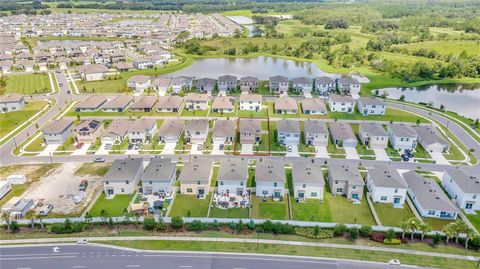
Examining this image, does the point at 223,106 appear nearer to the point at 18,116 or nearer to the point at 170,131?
the point at 170,131

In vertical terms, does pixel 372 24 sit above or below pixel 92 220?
above

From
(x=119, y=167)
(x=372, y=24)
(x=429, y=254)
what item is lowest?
(x=429, y=254)

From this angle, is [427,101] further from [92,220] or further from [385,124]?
[92,220]

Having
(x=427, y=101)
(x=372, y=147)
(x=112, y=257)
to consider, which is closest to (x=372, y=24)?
(x=427, y=101)

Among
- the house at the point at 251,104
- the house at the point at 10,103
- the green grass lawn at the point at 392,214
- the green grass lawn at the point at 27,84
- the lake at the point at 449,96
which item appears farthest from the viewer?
the green grass lawn at the point at 27,84

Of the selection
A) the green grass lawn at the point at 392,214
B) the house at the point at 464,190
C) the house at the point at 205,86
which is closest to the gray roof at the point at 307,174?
the green grass lawn at the point at 392,214

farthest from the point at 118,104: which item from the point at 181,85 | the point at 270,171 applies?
the point at 270,171

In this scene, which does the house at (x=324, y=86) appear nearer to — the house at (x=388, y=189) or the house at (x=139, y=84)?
the house at (x=139, y=84)

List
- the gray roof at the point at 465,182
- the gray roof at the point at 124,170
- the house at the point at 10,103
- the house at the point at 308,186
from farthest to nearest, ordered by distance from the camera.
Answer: the house at the point at 10,103, the gray roof at the point at 124,170, the house at the point at 308,186, the gray roof at the point at 465,182
